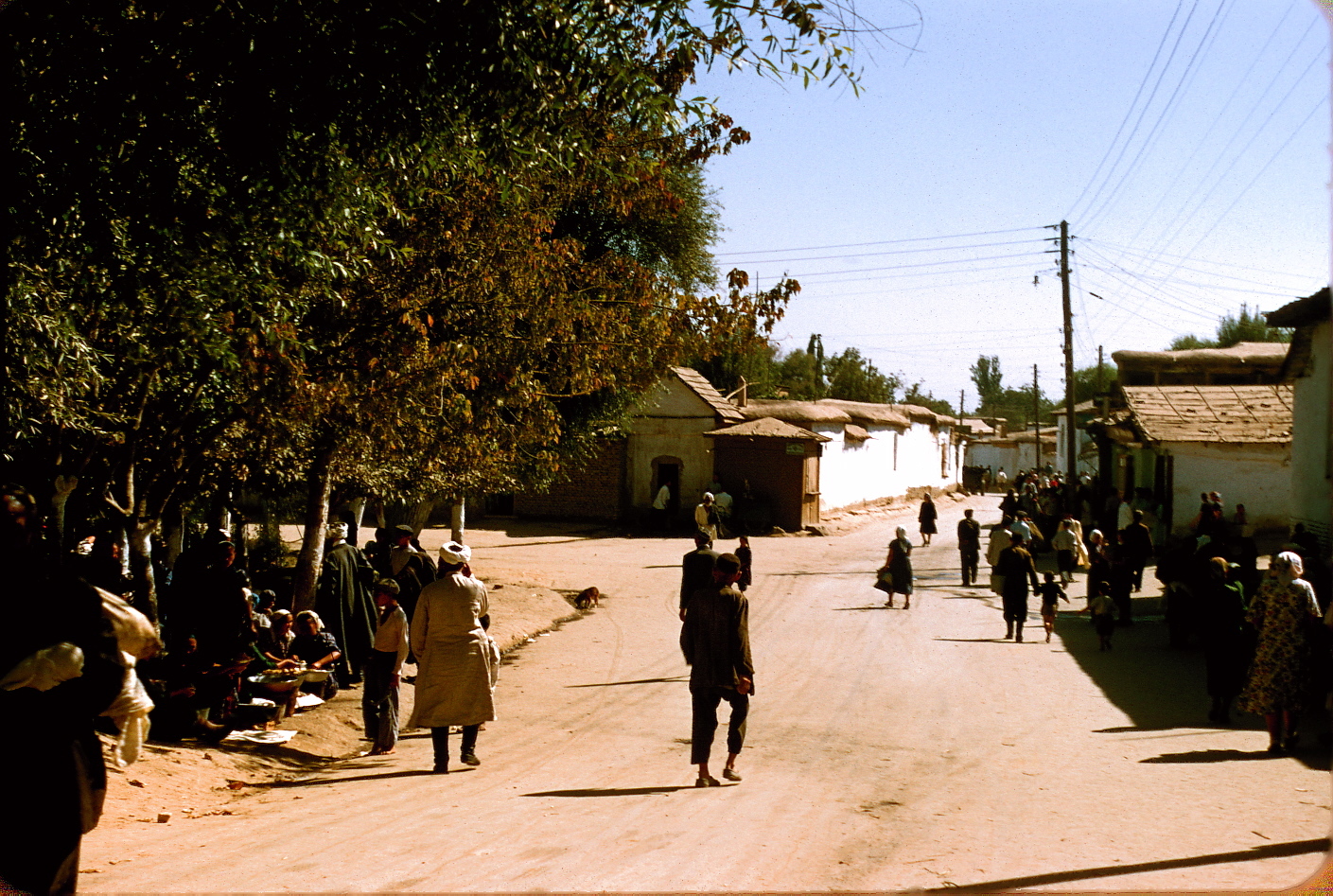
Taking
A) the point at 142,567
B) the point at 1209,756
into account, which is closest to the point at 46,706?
the point at 142,567

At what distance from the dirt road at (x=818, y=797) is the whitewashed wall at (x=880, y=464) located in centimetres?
2405

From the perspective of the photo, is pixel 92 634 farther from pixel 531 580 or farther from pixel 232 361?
pixel 531 580

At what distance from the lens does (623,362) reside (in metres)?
13.7

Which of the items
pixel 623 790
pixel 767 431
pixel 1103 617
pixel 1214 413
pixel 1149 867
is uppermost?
pixel 1214 413

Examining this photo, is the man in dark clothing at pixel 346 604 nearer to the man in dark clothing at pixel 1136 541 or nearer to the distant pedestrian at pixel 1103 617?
the distant pedestrian at pixel 1103 617

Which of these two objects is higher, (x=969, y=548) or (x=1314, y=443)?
(x=1314, y=443)

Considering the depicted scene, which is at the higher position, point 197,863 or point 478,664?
point 478,664

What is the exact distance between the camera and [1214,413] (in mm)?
26141

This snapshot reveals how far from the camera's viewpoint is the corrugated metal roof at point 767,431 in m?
34.2

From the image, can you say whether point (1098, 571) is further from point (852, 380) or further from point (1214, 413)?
point (852, 380)

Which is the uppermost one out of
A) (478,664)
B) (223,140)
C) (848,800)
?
(223,140)

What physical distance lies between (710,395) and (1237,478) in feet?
56.0

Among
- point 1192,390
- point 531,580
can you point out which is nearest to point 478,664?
point 531,580

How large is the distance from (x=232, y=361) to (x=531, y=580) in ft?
47.7
